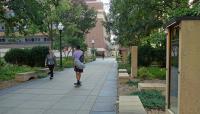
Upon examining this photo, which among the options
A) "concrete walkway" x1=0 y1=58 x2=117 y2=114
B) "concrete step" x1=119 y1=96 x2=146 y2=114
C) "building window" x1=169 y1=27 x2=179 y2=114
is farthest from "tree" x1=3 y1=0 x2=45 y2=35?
"building window" x1=169 y1=27 x2=179 y2=114

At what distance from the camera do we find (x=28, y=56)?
31.4 meters

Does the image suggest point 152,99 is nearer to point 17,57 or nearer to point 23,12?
point 23,12

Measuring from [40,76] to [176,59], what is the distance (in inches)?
613

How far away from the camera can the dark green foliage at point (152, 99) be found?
10117 mm

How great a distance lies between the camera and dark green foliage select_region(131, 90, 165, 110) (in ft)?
33.2

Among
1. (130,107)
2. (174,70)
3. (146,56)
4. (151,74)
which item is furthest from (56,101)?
(146,56)

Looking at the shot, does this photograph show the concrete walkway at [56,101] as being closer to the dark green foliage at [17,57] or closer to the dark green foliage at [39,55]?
the dark green foliage at [39,55]

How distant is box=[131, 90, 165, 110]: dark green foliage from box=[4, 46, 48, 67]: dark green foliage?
1933cm

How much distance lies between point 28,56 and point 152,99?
70.7 ft

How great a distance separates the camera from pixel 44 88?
1535 centimetres

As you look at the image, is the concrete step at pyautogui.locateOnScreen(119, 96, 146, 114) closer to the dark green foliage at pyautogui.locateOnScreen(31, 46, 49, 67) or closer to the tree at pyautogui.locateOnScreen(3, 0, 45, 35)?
the tree at pyautogui.locateOnScreen(3, 0, 45, 35)

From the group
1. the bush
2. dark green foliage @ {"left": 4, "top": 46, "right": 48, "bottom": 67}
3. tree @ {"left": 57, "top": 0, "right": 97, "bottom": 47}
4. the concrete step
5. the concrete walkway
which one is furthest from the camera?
tree @ {"left": 57, "top": 0, "right": 97, "bottom": 47}

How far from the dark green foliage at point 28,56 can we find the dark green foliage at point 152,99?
19332 mm

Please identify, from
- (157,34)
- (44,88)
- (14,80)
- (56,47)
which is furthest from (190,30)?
(56,47)
